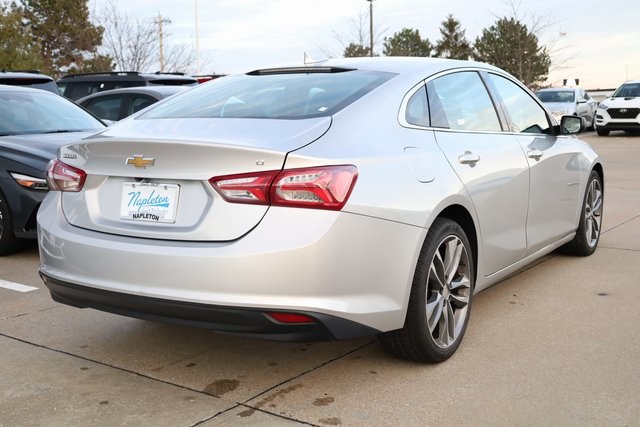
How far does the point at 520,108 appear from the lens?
5.15 meters

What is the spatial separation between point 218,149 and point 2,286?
3.08m

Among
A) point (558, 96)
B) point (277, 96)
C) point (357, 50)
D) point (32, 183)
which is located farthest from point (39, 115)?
point (357, 50)

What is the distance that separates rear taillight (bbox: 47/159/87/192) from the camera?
3572 millimetres

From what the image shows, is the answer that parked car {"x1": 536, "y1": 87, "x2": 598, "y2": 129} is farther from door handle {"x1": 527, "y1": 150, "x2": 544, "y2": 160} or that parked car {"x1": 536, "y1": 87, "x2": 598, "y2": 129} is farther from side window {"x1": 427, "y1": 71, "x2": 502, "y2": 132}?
side window {"x1": 427, "y1": 71, "x2": 502, "y2": 132}

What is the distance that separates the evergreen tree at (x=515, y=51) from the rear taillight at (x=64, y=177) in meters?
44.9

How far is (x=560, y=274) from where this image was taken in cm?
559

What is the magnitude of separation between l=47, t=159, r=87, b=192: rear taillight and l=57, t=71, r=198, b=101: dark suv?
8.46 m

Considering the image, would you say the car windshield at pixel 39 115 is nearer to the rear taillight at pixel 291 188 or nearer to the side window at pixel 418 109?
the side window at pixel 418 109

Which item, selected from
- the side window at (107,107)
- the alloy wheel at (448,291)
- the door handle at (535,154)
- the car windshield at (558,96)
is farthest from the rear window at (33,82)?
the car windshield at (558,96)

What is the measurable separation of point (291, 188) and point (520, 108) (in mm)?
2613

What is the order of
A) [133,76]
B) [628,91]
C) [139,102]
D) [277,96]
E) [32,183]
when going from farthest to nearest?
[628,91], [133,76], [139,102], [32,183], [277,96]

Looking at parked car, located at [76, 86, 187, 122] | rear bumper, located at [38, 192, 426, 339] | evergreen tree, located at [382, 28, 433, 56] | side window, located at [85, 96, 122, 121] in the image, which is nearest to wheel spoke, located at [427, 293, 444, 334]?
A: rear bumper, located at [38, 192, 426, 339]

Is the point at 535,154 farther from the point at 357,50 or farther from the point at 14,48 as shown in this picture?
the point at 357,50

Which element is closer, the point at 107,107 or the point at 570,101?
the point at 107,107
